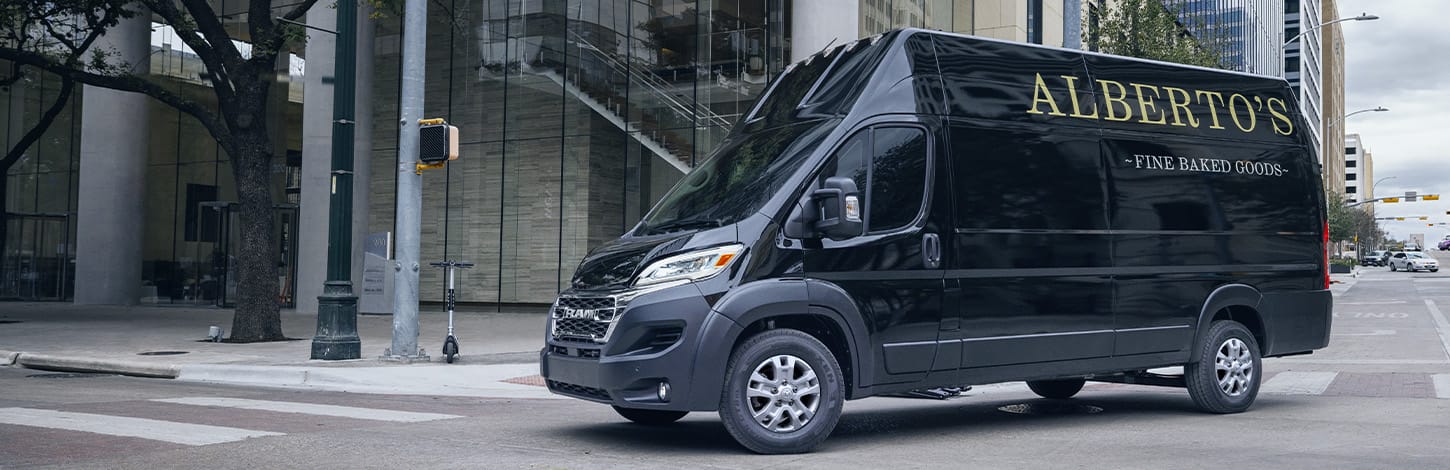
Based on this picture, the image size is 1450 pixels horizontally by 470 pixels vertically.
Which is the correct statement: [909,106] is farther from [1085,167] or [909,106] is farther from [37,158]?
[37,158]

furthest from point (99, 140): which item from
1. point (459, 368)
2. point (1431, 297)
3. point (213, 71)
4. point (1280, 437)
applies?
point (1431, 297)

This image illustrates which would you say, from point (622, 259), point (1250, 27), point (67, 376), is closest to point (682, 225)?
point (622, 259)

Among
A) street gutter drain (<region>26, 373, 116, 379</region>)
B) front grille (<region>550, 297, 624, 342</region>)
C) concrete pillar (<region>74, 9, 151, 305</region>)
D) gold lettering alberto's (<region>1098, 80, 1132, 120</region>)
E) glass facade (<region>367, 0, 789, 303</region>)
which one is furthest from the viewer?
concrete pillar (<region>74, 9, 151, 305</region>)

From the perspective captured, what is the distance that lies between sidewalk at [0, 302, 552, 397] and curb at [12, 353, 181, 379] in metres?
0.01

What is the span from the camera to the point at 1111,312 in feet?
27.2

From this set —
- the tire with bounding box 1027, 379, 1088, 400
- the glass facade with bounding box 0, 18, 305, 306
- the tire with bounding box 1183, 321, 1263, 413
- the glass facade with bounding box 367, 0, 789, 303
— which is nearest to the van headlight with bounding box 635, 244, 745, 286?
the tire with bounding box 1183, 321, 1263, 413

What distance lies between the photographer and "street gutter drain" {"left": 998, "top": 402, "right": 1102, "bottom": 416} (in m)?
9.41

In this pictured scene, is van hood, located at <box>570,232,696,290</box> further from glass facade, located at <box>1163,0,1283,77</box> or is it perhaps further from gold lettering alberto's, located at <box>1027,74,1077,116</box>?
glass facade, located at <box>1163,0,1283,77</box>

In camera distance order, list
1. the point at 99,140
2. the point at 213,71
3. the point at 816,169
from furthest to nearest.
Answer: the point at 99,140, the point at 213,71, the point at 816,169

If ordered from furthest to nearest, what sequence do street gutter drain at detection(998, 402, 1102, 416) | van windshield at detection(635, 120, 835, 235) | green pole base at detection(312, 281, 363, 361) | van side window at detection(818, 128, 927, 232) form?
green pole base at detection(312, 281, 363, 361) < street gutter drain at detection(998, 402, 1102, 416) < van side window at detection(818, 128, 927, 232) < van windshield at detection(635, 120, 835, 235)

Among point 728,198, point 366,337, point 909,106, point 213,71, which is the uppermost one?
point 213,71

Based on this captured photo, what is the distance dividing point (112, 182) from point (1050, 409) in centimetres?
2798

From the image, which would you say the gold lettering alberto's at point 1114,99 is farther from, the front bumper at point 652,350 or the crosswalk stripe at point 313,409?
the crosswalk stripe at point 313,409

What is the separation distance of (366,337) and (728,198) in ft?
42.7
